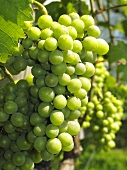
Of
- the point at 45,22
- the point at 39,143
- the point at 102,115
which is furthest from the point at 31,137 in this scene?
the point at 102,115

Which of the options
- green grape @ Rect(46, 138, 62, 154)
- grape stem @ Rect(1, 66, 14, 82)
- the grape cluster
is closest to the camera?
green grape @ Rect(46, 138, 62, 154)

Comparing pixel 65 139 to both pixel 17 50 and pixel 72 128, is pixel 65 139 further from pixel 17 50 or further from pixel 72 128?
pixel 17 50

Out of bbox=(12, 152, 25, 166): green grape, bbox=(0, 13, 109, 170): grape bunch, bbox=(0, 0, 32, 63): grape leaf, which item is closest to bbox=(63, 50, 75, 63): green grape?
bbox=(0, 13, 109, 170): grape bunch

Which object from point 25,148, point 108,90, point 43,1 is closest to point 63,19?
point 25,148

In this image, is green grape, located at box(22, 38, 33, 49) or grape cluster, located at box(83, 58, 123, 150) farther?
grape cluster, located at box(83, 58, 123, 150)

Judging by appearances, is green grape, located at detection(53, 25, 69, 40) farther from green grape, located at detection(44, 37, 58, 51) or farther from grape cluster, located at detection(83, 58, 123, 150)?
grape cluster, located at detection(83, 58, 123, 150)

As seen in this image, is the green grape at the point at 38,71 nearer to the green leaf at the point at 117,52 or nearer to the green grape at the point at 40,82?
the green grape at the point at 40,82

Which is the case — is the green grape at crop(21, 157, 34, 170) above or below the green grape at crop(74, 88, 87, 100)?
below
